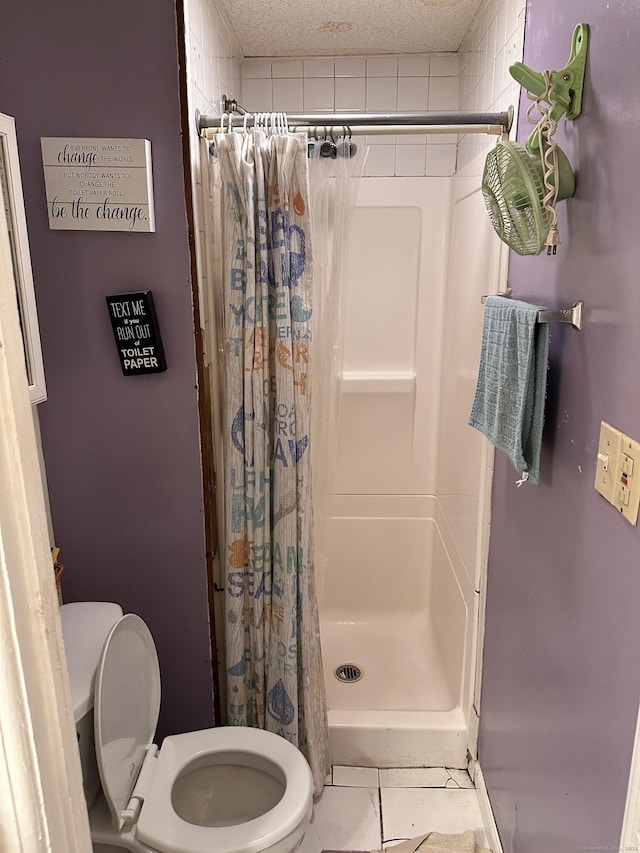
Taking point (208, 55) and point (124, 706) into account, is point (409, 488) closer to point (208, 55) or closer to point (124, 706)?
point (124, 706)

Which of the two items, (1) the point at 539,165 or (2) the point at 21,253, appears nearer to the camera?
(1) the point at 539,165

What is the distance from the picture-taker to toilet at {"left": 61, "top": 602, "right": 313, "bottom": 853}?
129 centimetres

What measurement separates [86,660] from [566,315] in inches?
46.3

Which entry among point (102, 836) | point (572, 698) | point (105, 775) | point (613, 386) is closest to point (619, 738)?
point (572, 698)

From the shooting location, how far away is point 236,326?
5.45 ft

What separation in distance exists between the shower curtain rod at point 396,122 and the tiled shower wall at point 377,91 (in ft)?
2.69

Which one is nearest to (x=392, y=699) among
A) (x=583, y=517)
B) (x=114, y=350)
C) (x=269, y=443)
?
(x=269, y=443)

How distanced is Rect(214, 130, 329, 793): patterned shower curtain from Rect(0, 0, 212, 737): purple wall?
0.36 ft

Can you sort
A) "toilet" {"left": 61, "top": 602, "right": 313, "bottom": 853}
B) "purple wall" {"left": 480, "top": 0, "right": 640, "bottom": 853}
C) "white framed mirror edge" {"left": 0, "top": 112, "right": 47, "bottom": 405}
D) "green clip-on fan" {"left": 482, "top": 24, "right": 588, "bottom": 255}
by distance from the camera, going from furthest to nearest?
"toilet" {"left": 61, "top": 602, "right": 313, "bottom": 853} < "white framed mirror edge" {"left": 0, "top": 112, "right": 47, "bottom": 405} < "green clip-on fan" {"left": 482, "top": 24, "right": 588, "bottom": 255} < "purple wall" {"left": 480, "top": 0, "right": 640, "bottom": 853}

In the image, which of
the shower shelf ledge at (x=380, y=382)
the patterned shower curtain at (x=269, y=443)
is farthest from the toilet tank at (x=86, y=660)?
the shower shelf ledge at (x=380, y=382)

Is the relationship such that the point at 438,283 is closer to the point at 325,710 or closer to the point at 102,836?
the point at 325,710

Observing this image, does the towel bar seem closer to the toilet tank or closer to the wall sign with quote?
the wall sign with quote

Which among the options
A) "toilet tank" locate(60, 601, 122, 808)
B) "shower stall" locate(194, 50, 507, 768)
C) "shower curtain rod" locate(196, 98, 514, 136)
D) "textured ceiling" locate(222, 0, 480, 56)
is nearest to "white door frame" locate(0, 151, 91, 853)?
"toilet tank" locate(60, 601, 122, 808)

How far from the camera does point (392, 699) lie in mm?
2203
